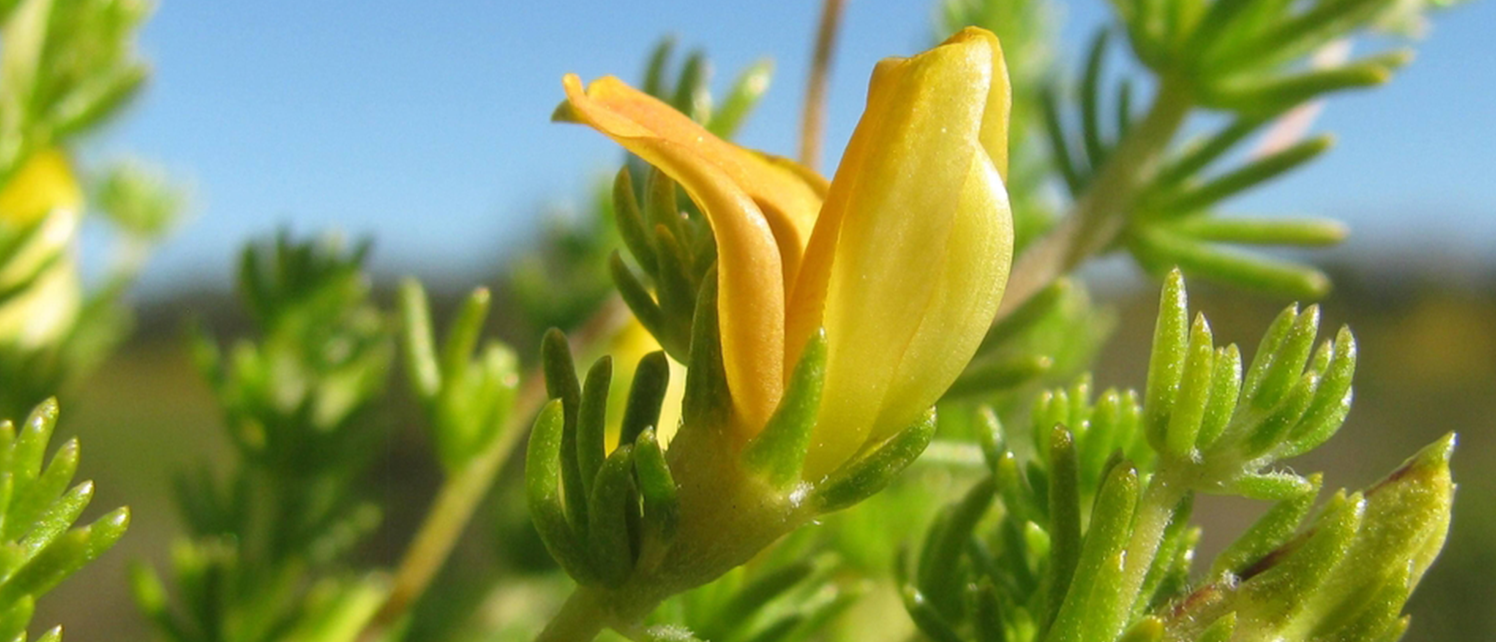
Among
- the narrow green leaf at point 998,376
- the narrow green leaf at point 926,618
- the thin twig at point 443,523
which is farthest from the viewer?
Answer: the thin twig at point 443,523

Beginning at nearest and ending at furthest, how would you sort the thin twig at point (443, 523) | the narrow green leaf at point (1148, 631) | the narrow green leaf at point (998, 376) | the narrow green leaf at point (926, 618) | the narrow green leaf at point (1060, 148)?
the narrow green leaf at point (1148, 631) < the narrow green leaf at point (926, 618) < the narrow green leaf at point (998, 376) < the thin twig at point (443, 523) < the narrow green leaf at point (1060, 148)

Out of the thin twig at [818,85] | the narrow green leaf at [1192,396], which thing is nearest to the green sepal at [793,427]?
the narrow green leaf at [1192,396]

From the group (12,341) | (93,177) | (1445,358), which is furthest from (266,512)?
(1445,358)

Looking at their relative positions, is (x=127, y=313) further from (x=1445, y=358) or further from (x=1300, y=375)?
(x=1445, y=358)

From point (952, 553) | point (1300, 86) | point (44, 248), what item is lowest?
point (952, 553)

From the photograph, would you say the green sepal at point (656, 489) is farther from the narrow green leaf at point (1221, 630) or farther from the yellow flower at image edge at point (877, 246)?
the narrow green leaf at point (1221, 630)

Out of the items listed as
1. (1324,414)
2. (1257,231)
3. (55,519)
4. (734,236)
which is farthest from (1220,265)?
(55,519)

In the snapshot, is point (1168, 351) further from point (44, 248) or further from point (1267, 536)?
point (44, 248)
